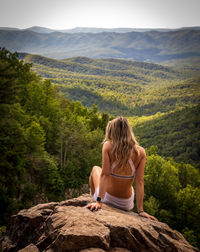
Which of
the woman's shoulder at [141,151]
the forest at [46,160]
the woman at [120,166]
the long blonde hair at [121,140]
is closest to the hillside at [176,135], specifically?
the forest at [46,160]

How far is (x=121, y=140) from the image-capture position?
4457 millimetres

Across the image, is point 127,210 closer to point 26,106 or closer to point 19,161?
point 19,161

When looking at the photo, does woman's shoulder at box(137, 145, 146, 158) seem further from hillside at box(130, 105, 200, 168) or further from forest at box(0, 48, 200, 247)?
hillside at box(130, 105, 200, 168)

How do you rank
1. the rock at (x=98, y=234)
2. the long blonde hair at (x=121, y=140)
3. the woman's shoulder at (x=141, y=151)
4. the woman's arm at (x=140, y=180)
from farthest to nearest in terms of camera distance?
the woman's arm at (x=140, y=180) → the woman's shoulder at (x=141, y=151) → the long blonde hair at (x=121, y=140) → the rock at (x=98, y=234)

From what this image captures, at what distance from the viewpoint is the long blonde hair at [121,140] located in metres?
4.47

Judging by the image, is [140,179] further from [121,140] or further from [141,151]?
[121,140]

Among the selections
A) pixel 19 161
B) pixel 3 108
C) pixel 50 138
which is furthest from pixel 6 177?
pixel 50 138

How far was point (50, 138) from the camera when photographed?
2947cm

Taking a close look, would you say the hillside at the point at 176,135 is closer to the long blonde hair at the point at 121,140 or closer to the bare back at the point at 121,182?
the bare back at the point at 121,182

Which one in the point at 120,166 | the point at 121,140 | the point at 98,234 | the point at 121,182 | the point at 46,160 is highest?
the point at 121,140

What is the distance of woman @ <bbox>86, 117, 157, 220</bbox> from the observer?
4.51m

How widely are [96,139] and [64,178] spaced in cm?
888

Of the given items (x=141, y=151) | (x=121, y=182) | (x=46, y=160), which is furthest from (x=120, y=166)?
(x=46, y=160)

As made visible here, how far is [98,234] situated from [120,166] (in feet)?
5.13
